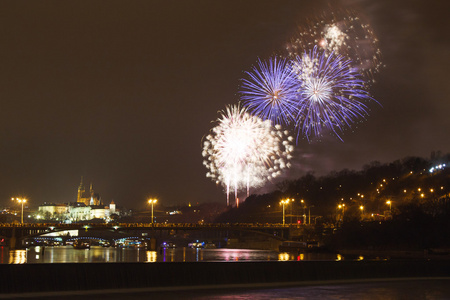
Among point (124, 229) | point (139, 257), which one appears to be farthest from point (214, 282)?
point (124, 229)

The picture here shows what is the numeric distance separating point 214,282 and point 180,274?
215 centimetres

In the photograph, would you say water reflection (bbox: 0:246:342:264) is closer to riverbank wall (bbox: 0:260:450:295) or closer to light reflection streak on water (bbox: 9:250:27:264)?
light reflection streak on water (bbox: 9:250:27:264)

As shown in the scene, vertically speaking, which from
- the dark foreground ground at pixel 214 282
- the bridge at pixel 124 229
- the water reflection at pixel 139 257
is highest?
the bridge at pixel 124 229

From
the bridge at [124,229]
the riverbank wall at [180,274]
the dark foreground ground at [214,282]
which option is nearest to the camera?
the dark foreground ground at [214,282]

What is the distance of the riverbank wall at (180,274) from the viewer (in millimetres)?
28688

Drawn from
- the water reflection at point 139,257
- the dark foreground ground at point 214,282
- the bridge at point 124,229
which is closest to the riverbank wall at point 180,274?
the dark foreground ground at point 214,282

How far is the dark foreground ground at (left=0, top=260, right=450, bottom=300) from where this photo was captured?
2844cm

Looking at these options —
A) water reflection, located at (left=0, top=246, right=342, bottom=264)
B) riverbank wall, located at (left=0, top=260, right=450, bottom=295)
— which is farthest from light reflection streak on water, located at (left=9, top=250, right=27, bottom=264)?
riverbank wall, located at (left=0, top=260, right=450, bottom=295)

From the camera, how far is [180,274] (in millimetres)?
31828

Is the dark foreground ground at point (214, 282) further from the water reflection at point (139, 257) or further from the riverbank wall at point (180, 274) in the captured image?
the water reflection at point (139, 257)

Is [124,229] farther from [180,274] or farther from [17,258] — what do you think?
[180,274]

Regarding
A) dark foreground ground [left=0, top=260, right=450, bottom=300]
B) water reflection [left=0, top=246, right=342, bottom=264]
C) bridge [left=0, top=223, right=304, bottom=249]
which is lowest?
water reflection [left=0, top=246, right=342, bottom=264]

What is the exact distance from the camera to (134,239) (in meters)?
190

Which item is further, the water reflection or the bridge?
the bridge
